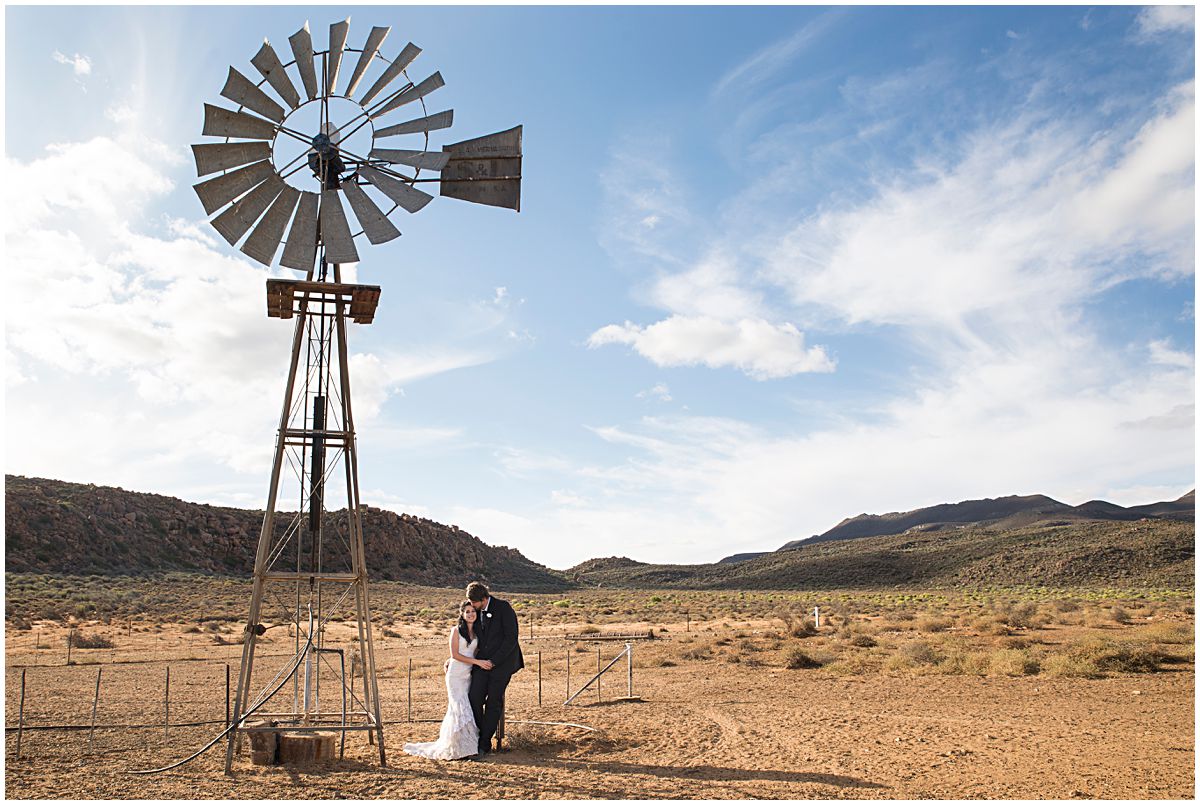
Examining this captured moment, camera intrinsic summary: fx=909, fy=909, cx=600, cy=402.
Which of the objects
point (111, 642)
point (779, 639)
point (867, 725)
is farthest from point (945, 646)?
point (111, 642)

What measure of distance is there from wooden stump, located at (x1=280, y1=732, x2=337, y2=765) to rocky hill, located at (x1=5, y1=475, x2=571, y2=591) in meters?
44.6

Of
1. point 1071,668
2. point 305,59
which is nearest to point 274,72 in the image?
point 305,59

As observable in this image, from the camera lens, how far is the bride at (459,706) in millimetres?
9117

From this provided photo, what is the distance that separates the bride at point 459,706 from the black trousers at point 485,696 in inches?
2.3

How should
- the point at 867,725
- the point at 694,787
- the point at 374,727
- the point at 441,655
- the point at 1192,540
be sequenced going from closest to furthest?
1. the point at 694,787
2. the point at 374,727
3. the point at 867,725
4. the point at 441,655
5. the point at 1192,540

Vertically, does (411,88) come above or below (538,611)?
above

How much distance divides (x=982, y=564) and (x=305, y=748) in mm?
63768

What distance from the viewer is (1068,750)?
372 inches

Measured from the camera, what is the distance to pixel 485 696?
30.9 feet

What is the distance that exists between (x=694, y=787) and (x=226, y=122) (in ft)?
26.1

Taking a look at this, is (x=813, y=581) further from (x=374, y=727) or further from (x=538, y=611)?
(x=374, y=727)

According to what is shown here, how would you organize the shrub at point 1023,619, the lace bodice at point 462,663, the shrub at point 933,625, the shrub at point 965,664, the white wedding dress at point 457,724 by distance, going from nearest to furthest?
the white wedding dress at point 457,724, the lace bodice at point 462,663, the shrub at point 965,664, the shrub at point 933,625, the shrub at point 1023,619

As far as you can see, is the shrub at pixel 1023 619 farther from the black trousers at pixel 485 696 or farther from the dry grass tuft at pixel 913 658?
the black trousers at pixel 485 696

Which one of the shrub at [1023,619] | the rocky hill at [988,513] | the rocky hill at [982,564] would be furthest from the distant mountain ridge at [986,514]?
the shrub at [1023,619]
